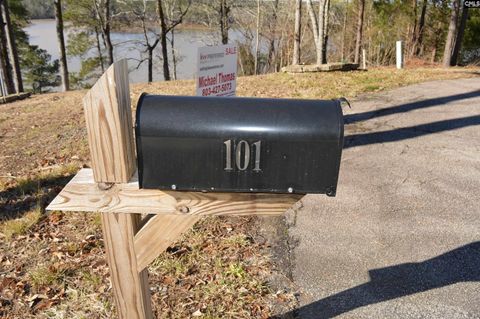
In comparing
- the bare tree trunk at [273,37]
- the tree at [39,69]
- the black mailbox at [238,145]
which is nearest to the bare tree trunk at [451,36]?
the black mailbox at [238,145]

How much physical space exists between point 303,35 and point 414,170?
86.5 ft

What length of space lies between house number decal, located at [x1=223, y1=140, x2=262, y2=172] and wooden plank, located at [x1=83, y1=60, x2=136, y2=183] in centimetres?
36

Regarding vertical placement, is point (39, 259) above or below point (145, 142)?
below

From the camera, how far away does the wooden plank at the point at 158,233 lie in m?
1.43

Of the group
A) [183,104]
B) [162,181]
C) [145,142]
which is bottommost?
[162,181]

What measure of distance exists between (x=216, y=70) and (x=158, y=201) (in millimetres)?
2368

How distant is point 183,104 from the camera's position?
1302 millimetres

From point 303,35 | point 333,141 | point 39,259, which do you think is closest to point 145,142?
point 333,141

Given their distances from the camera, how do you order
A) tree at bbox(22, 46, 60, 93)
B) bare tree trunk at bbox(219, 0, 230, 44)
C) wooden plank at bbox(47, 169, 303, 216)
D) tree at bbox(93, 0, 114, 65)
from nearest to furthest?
wooden plank at bbox(47, 169, 303, 216) < tree at bbox(93, 0, 114, 65) < bare tree trunk at bbox(219, 0, 230, 44) < tree at bbox(22, 46, 60, 93)

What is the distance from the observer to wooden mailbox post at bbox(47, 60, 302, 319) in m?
1.27

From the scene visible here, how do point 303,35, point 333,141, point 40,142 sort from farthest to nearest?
point 303,35, point 40,142, point 333,141

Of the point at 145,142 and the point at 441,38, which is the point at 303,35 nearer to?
the point at 441,38

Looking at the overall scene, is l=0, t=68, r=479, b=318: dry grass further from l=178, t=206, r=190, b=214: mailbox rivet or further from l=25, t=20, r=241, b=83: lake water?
l=25, t=20, r=241, b=83: lake water
